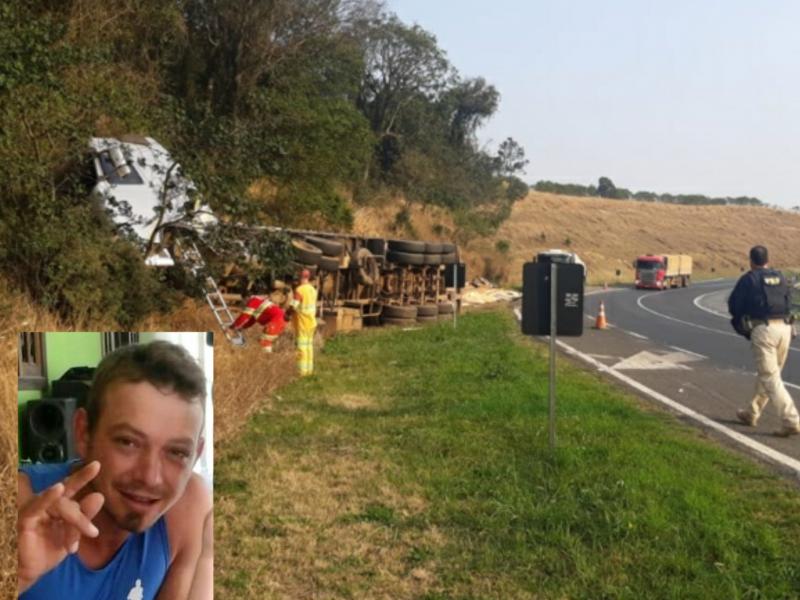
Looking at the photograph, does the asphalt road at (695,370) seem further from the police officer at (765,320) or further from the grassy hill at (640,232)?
the grassy hill at (640,232)

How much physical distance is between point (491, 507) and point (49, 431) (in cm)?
478

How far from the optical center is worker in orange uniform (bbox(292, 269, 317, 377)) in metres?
14.0

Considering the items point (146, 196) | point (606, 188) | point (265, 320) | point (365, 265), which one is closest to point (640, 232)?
point (606, 188)

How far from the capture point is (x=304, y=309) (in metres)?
14.1

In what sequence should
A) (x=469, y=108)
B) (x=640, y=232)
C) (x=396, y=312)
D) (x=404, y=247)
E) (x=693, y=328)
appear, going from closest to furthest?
(x=396, y=312), (x=404, y=247), (x=693, y=328), (x=469, y=108), (x=640, y=232)

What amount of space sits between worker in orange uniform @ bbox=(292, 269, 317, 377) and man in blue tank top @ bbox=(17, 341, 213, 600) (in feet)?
37.7

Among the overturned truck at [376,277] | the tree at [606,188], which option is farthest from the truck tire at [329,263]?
the tree at [606,188]

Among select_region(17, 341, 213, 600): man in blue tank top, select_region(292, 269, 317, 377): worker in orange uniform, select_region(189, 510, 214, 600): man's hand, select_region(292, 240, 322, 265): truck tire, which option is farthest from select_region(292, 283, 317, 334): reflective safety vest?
select_region(17, 341, 213, 600): man in blue tank top

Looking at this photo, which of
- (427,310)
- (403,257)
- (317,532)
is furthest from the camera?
(427,310)

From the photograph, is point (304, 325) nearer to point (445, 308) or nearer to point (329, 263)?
point (329, 263)

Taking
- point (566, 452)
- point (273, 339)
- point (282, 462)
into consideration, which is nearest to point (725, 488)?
point (566, 452)

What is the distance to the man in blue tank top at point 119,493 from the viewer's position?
2373 mm

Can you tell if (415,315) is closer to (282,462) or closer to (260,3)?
(260,3)

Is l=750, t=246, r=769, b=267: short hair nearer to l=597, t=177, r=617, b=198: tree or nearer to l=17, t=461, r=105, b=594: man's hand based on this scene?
l=17, t=461, r=105, b=594: man's hand
